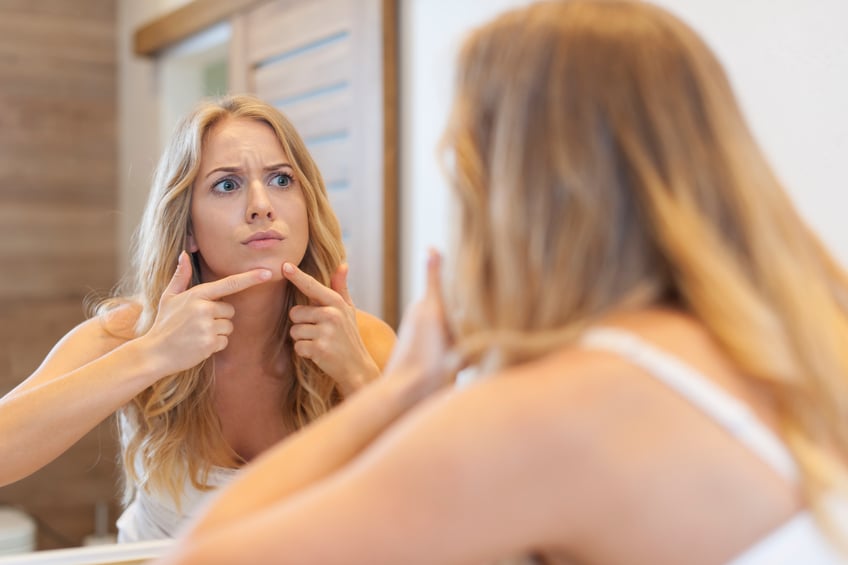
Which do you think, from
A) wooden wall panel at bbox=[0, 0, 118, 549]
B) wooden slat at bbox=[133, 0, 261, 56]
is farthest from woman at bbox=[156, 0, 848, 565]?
wooden wall panel at bbox=[0, 0, 118, 549]

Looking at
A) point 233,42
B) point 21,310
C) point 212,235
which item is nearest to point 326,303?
point 212,235

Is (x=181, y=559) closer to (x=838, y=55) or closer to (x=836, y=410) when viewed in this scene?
(x=836, y=410)

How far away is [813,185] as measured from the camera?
4.17 feet

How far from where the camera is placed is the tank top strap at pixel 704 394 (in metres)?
0.61

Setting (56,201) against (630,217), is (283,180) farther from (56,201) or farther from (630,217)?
(56,201)

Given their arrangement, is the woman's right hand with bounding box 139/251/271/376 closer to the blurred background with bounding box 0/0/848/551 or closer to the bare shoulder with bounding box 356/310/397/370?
the bare shoulder with bounding box 356/310/397/370

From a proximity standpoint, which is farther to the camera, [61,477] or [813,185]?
[61,477]

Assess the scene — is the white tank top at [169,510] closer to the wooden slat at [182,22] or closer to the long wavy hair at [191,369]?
the long wavy hair at [191,369]

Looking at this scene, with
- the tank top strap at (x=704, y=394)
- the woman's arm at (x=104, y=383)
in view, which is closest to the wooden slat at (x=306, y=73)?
the woman's arm at (x=104, y=383)

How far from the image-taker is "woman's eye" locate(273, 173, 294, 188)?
4.58ft

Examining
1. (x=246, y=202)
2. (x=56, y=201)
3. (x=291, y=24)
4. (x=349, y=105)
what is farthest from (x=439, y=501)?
(x=56, y=201)

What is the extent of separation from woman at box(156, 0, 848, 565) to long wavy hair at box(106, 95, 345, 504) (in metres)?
0.67

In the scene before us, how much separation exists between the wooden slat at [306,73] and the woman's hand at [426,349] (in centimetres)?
151

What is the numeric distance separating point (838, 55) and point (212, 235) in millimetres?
867
